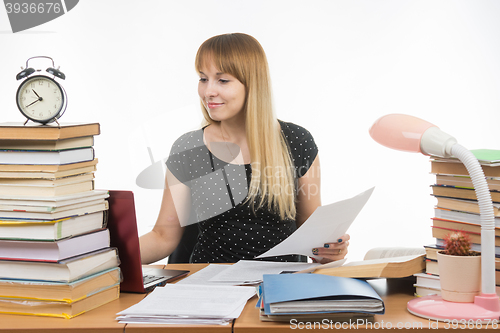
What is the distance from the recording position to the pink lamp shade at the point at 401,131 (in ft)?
2.58

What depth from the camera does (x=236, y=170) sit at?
5.44ft

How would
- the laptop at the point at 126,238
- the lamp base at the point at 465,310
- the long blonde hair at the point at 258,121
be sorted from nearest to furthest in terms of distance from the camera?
1. the lamp base at the point at 465,310
2. the laptop at the point at 126,238
3. the long blonde hair at the point at 258,121

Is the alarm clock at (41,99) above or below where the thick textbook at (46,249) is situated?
above

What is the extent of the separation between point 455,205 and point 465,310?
0.21 metres

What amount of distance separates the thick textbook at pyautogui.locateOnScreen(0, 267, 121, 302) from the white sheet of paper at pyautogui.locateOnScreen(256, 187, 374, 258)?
34 centimetres

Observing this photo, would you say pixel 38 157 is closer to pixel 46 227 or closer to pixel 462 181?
pixel 46 227

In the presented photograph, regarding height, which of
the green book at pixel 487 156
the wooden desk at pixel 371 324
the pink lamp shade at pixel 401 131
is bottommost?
the wooden desk at pixel 371 324

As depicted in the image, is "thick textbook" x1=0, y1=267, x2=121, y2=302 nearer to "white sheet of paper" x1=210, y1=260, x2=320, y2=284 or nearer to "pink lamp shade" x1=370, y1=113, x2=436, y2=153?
"white sheet of paper" x1=210, y1=260, x2=320, y2=284

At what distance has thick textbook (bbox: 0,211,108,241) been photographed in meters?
0.82

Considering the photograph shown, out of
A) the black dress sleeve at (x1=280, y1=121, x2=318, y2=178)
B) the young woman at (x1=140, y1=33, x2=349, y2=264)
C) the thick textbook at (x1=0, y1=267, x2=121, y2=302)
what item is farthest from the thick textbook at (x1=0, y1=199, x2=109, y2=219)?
the black dress sleeve at (x1=280, y1=121, x2=318, y2=178)

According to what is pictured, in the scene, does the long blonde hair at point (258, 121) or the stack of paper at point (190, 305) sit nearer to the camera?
the stack of paper at point (190, 305)

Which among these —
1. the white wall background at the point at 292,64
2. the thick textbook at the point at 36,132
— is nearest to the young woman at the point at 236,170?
the thick textbook at the point at 36,132

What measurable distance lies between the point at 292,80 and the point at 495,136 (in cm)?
132

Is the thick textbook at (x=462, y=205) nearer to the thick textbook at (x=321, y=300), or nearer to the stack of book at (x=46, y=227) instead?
the thick textbook at (x=321, y=300)
